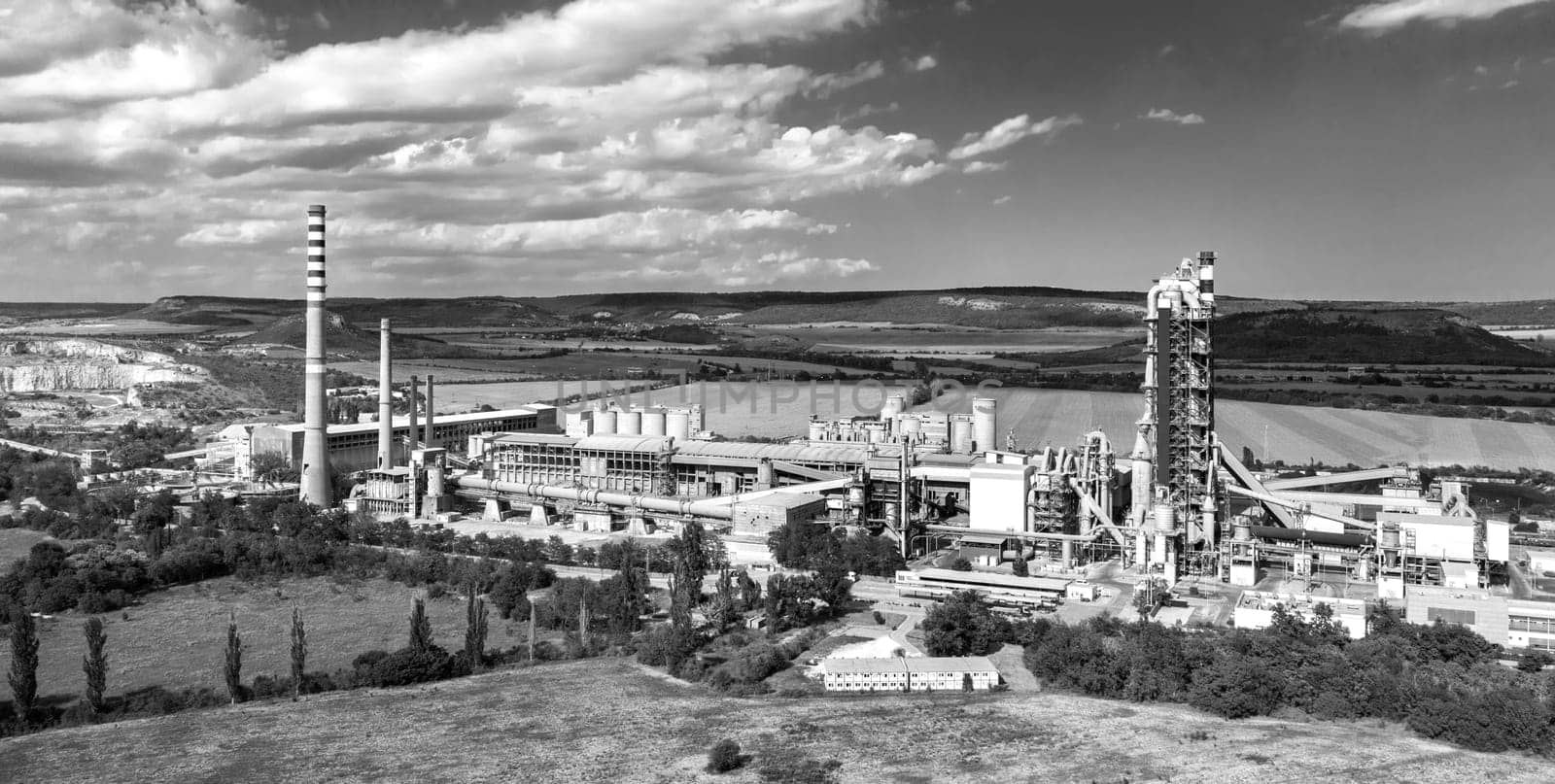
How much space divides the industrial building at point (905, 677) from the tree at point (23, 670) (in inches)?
734

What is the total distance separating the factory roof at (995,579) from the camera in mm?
36375

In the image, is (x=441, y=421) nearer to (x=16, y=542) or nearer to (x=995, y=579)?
(x=16, y=542)

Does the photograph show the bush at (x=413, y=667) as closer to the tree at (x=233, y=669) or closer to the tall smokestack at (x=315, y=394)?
the tree at (x=233, y=669)

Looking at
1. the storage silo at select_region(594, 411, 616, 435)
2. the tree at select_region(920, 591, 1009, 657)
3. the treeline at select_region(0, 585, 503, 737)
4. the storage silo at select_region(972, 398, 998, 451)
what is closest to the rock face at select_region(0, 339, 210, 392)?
the storage silo at select_region(594, 411, 616, 435)

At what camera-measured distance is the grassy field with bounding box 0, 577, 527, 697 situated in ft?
107

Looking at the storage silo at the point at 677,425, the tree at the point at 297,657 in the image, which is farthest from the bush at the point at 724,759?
the storage silo at the point at 677,425

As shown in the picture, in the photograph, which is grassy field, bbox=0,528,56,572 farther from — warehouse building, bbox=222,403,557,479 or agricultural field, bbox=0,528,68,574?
warehouse building, bbox=222,403,557,479

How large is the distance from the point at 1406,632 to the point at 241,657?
30265 mm

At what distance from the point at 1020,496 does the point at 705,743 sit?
19.6 metres

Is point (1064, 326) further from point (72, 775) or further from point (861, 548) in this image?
point (72, 775)

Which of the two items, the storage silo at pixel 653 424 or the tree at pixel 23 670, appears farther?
the storage silo at pixel 653 424

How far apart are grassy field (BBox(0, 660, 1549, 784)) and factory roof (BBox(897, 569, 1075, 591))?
807 centimetres

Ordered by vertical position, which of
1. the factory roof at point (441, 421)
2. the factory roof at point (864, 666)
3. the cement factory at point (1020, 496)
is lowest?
the factory roof at point (864, 666)

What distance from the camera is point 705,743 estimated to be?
25.7 m
